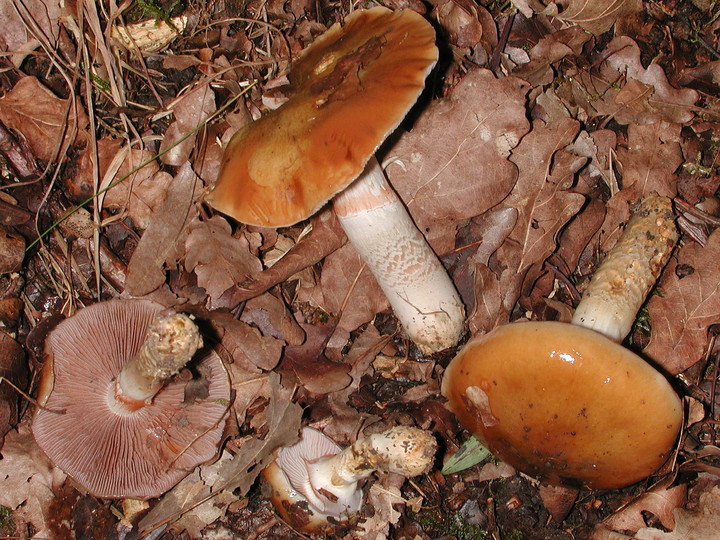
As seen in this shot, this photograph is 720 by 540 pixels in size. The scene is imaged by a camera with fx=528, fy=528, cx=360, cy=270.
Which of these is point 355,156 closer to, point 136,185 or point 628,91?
point 136,185

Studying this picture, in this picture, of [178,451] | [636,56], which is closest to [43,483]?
[178,451]

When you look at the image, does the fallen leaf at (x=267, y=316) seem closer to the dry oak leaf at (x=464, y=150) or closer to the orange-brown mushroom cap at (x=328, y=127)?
the orange-brown mushroom cap at (x=328, y=127)

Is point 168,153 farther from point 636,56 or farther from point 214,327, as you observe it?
point 636,56

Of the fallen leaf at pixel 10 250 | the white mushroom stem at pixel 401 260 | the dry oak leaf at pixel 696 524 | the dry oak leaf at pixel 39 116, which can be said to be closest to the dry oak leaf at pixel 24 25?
the dry oak leaf at pixel 39 116

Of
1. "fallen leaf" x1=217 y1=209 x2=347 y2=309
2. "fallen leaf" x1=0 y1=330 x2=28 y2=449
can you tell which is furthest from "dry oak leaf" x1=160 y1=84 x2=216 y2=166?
"fallen leaf" x1=0 y1=330 x2=28 y2=449

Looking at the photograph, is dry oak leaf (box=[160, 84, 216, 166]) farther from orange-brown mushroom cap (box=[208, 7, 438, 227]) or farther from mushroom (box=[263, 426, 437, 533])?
mushroom (box=[263, 426, 437, 533])

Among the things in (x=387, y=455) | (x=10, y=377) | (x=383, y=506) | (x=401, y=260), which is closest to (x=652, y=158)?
(x=401, y=260)
